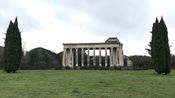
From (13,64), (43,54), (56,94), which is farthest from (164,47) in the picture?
(43,54)

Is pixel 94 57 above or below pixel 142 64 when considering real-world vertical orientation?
above

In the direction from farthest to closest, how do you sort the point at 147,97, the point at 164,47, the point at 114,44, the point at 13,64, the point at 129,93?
the point at 114,44
the point at 13,64
the point at 164,47
the point at 129,93
the point at 147,97

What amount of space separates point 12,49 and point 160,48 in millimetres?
18074

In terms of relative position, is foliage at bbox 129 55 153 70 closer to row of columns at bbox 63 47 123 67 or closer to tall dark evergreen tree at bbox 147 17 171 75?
row of columns at bbox 63 47 123 67

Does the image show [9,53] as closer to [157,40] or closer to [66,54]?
[157,40]

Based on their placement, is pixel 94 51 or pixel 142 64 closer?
pixel 142 64

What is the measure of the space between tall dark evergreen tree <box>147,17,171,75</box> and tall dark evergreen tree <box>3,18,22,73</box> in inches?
657

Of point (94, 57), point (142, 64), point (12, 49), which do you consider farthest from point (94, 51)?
point (12, 49)

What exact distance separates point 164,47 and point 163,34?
5.51 ft

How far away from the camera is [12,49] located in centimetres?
4278

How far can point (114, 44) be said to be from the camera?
88875mm

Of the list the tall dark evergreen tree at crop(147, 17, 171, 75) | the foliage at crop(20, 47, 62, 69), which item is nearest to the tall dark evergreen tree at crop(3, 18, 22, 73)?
the tall dark evergreen tree at crop(147, 17, 171, 75)

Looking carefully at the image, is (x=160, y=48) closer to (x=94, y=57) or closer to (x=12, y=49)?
(x=12, y=49)

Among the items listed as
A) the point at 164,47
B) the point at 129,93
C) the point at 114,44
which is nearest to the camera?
the point at 129,93
